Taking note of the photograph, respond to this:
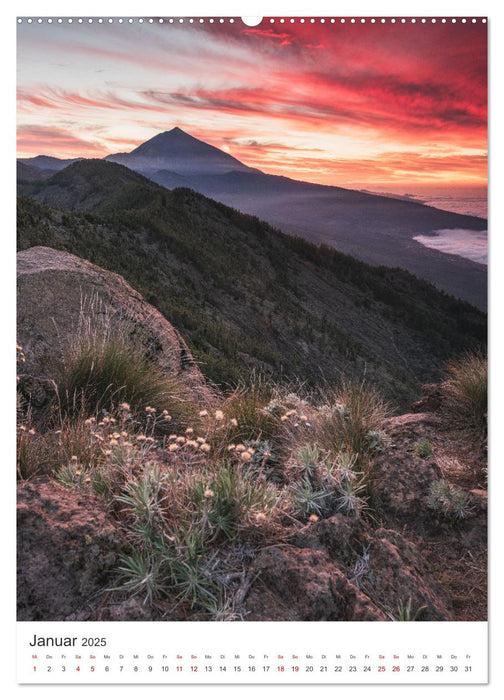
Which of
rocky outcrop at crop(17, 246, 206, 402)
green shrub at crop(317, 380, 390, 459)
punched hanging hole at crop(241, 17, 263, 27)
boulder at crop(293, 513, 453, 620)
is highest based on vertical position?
punched hanging hole at crop(241, 17, 263, 27)

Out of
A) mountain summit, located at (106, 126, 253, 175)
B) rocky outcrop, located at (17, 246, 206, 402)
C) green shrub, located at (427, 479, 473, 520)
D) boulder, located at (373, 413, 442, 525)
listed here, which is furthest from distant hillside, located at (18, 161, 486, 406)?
green shrub, located at (427, 479, 473, 520)

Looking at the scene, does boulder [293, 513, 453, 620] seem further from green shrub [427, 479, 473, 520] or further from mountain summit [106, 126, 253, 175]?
mountain summit [106, 126, 253, 175]

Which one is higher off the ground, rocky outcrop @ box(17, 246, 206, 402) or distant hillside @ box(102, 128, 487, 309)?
distant hillside @ box(102, 128, 487, 309)

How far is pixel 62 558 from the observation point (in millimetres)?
2357

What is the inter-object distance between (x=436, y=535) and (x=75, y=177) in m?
56.8

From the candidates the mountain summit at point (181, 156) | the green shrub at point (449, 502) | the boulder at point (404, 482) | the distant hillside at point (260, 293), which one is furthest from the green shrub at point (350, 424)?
the distant hillside at point (260, 293)

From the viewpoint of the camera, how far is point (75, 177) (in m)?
53.9

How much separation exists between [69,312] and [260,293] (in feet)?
61.2

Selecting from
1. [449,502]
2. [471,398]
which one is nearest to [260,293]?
[471,398]

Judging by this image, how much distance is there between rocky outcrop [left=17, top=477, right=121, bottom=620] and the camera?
2322 mm

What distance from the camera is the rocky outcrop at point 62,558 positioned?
232 cm

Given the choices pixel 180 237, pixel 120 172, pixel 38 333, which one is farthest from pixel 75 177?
pixel 38 333

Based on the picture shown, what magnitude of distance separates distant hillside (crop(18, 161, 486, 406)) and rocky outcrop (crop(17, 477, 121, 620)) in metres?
7.56
